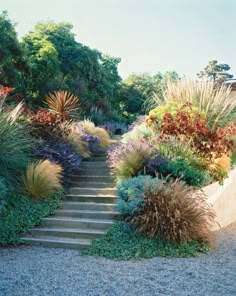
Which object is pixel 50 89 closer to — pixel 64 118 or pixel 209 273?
pixel 64 118

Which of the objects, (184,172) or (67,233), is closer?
(67,233)

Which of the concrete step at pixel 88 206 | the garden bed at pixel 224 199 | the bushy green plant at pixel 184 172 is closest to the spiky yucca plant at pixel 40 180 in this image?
the concrete step at pixel 88 206

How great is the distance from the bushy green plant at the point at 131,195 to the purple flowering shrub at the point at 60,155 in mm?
1906

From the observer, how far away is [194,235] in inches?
236

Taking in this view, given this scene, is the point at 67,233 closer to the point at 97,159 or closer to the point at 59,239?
the point at 59,239

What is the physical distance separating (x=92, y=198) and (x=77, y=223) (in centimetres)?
104

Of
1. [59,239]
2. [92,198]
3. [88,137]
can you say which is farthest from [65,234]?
[88,137]

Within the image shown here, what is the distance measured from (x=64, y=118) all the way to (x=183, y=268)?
21.3 ft

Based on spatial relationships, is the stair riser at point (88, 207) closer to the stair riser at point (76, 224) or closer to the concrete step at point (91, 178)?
the stair riser at point (76, 224)

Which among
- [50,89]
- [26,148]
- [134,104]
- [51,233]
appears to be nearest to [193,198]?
[51,233]

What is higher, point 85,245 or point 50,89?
point 50,89

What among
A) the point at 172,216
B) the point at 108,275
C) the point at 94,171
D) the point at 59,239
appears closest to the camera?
the point at 108,275

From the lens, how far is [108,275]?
4.74 meters

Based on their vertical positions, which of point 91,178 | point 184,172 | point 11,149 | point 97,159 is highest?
point 11,149
